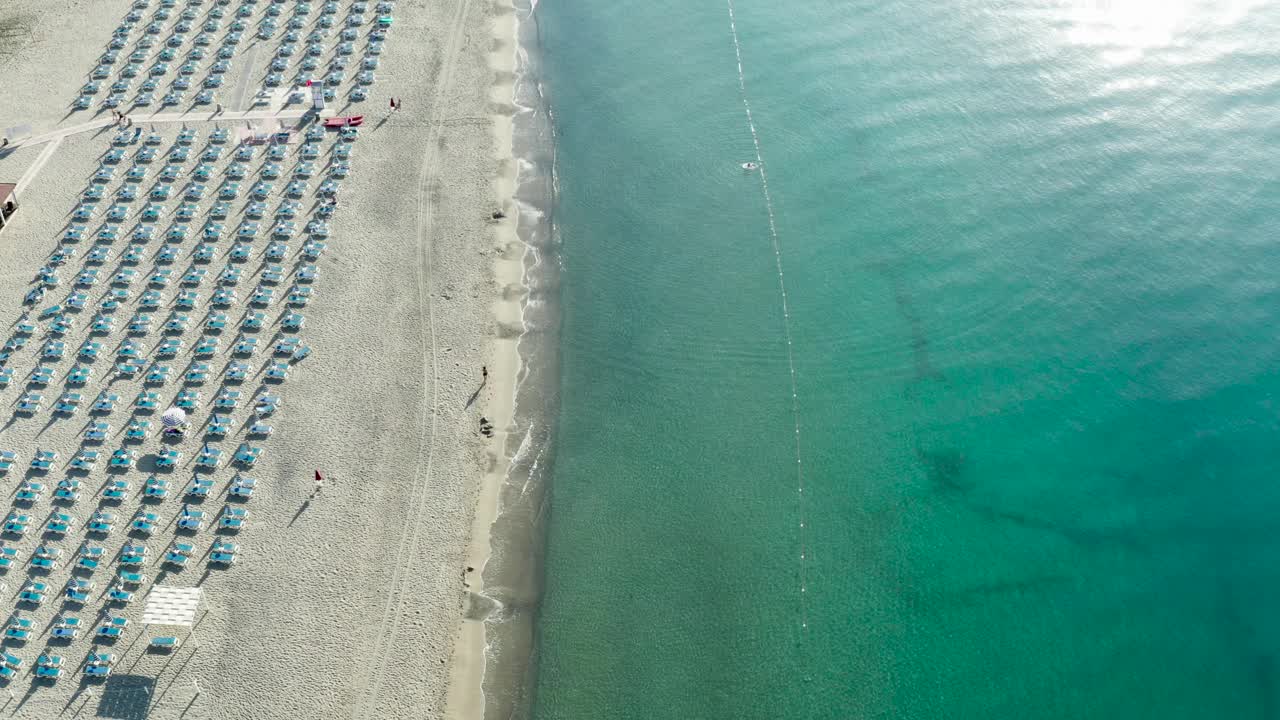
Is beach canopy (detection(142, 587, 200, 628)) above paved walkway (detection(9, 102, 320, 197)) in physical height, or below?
below

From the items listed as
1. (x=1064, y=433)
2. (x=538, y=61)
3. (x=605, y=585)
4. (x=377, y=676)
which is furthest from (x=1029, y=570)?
(x=538, y=61)

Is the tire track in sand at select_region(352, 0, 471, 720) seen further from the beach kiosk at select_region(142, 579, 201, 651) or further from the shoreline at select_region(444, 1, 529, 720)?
the beach kiosk at select_region(142, 579, 201, 651)

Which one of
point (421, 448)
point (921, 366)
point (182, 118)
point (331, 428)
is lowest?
point (921, 366)

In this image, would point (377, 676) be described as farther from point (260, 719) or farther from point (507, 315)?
point (507, 315)

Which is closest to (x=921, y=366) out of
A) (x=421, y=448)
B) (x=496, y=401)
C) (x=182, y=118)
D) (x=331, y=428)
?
(x=496, y=401)

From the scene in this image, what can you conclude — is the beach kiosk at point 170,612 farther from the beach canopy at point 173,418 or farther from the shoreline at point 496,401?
the shoreline at point 496,401

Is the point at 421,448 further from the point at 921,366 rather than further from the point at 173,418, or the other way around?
the point at 921,366

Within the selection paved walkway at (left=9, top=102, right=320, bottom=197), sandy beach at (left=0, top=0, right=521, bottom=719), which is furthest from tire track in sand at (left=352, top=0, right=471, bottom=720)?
paved walkway at (left=9, top=102, right=320, bottom=197)

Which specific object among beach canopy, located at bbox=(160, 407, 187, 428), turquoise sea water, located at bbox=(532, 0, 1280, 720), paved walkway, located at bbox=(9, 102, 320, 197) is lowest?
turquoise sea water, located at bbox=(532, 0, 1280, 720)
